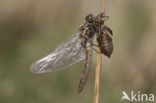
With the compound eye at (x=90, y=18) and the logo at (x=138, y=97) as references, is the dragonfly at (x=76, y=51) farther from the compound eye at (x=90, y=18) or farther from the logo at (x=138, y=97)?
the logo at (x=138, y=97)

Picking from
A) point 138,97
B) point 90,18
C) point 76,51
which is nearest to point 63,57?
point 76,51

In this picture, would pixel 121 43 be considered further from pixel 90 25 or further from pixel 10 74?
pixel 90 25

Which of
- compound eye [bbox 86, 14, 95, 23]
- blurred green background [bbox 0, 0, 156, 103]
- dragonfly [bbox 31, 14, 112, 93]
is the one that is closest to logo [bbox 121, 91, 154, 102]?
blurred green background [bbox 0, 0, 156, 103]

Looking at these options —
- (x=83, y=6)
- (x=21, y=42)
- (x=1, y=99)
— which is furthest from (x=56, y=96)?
(x=83, y=6)

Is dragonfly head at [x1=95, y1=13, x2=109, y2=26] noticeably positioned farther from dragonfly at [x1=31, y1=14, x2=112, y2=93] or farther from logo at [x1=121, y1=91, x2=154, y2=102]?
logo at [x1=121, y1=91, x2=154, y2=102]

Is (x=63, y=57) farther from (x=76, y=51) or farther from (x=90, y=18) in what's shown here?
(x=90, y=18)

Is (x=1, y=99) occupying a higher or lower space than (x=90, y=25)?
lower
